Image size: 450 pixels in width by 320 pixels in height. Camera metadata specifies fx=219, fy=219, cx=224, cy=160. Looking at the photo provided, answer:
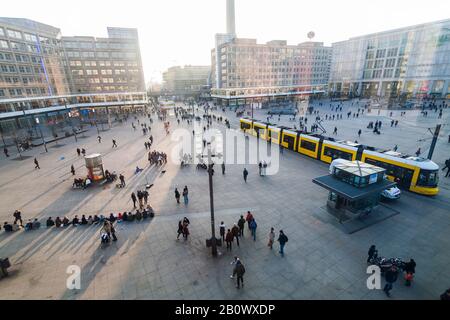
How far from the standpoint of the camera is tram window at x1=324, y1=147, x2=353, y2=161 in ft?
69.0

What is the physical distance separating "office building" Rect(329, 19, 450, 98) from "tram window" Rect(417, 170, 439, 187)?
84170 mm

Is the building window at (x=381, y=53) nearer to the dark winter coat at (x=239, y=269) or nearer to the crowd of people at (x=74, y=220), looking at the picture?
the crowd of people at (x=74, y=220)

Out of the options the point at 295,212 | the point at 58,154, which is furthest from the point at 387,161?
the point at 58,154

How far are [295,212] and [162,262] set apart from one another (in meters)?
9.09

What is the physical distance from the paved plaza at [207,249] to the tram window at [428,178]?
1099mm

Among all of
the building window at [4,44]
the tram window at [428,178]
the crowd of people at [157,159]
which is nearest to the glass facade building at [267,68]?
the building window at [4,44]

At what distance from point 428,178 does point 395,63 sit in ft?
307

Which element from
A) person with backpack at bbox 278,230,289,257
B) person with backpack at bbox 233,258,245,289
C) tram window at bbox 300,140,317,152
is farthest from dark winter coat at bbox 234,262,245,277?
tram window at bbox 300,140,317,152

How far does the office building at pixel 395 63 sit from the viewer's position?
72.4 m

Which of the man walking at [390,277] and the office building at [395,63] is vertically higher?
the office building at [395,63]

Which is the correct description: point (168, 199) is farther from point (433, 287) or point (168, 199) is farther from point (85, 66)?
point (85, 66)

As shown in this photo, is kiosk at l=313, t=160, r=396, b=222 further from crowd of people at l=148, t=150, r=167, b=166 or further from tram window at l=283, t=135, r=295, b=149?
crowd of people at l=148, t=150, r=167, b=166

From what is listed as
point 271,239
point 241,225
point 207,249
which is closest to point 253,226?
point 241,225

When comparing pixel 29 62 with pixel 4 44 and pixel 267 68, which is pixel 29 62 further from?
pixel 267 68
